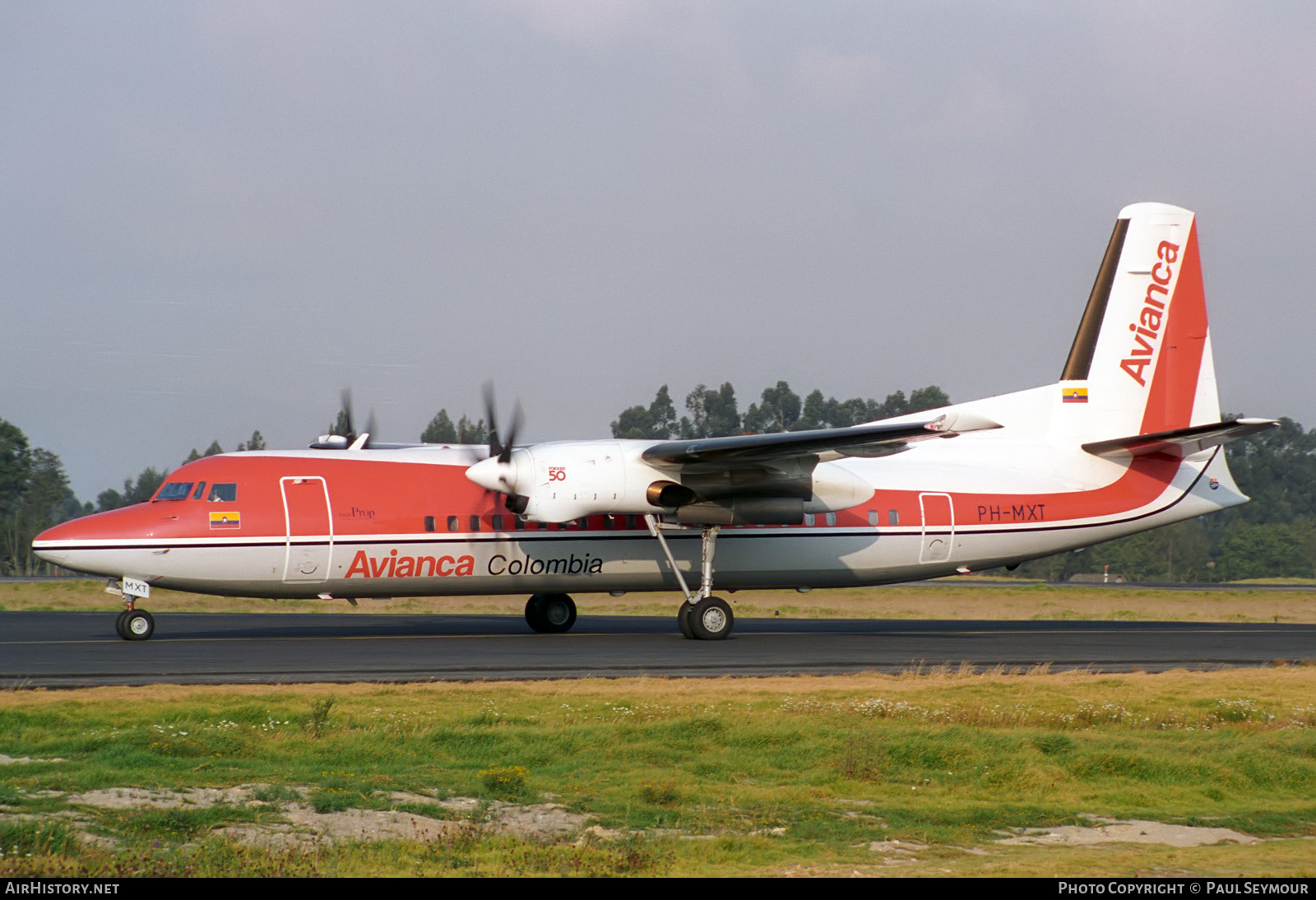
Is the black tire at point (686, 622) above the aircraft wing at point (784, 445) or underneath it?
underneath

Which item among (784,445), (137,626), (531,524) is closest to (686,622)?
(531,524)

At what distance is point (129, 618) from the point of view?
19.6 m

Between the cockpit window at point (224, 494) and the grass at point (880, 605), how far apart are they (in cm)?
1307

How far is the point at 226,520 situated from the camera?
19844 mm

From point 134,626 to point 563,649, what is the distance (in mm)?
6921

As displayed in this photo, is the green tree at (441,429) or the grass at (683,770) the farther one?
the green tree at (441,429)

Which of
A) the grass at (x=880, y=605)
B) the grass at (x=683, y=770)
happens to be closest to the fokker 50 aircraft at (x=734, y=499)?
the grass at (x=683, y=770)

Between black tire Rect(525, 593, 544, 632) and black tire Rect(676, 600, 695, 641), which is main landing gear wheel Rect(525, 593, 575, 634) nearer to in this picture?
black tire Rect(525, 593, 544, 632)

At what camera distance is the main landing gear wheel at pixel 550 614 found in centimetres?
2306

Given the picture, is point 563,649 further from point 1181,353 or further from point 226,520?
point 1181,353

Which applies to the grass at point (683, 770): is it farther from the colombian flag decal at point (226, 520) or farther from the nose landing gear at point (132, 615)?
the colombian flag decal at point (226, 520)

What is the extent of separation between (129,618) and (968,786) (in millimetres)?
14728

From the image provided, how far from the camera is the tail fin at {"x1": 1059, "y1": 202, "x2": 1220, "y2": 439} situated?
1003 inches
